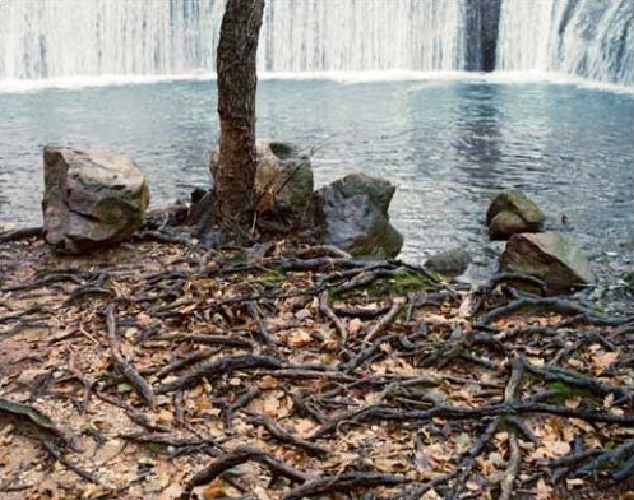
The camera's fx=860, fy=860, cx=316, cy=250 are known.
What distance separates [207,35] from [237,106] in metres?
22.3

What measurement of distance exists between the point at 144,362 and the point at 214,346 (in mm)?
424

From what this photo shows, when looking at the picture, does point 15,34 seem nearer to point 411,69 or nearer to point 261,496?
point 411,69

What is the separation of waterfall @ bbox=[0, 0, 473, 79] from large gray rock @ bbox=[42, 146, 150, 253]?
824 inches

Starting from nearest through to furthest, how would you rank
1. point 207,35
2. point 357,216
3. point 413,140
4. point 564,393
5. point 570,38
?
point 564,393 < point 357,216 < point 413,140 < point 570,38 < point 207,35

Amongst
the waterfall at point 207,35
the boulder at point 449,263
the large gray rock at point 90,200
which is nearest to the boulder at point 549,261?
the boulder at point 449,263

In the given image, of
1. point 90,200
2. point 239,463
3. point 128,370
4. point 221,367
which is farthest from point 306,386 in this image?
point 90,200

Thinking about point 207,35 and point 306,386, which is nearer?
point 306,386

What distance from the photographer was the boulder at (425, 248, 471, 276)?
29.3 feet

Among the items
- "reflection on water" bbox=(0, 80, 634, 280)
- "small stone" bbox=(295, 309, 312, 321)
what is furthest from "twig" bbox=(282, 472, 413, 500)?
"reflection on water" bbox=(0, 80, 634, 280)

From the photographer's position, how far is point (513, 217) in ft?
33.6

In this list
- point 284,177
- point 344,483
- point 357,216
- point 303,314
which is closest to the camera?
point 344,483

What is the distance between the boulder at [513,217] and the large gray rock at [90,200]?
4591 millimetres

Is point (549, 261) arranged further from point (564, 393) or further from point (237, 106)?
point (564, 393)

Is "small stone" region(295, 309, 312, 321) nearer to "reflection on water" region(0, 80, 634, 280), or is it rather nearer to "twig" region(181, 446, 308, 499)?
"twig" region(181, 446, 308, 499)
